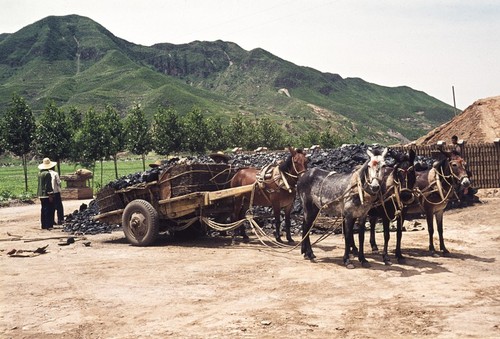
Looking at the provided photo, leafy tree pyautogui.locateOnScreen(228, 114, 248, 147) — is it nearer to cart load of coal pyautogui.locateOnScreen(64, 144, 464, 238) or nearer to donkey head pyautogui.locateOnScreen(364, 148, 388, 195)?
cart load of coal pyautogui.locateOnScreen(64, 144, 464, 238)

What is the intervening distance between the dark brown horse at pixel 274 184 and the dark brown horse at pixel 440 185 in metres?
2.71

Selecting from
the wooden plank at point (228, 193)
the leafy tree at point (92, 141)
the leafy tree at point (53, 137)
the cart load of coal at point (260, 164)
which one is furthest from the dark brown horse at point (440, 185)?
the leafy tree at point (92, 141)

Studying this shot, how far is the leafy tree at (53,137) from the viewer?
32.4m

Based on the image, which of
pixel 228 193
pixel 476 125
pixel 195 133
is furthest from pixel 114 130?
pixel 228 193

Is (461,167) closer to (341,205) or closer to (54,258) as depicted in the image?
(341,205)

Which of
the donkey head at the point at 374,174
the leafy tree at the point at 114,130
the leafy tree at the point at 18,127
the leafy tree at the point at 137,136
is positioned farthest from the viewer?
the leafy tree at the point at 137,136

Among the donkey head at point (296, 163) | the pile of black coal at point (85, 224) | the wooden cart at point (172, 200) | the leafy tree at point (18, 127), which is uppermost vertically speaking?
the leafy tree at point (18, 127)

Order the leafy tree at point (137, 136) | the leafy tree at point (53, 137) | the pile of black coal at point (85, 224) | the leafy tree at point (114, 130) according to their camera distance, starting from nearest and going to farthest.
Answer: the pile of black coal at point (85, 224)
the leafy tree at point (53, 137)
the leafy tree at point (114, 130)
the leafy tree at point (137, 136)

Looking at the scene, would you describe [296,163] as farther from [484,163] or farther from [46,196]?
[484,163]

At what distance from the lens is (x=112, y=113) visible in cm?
4362

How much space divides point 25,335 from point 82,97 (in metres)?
134

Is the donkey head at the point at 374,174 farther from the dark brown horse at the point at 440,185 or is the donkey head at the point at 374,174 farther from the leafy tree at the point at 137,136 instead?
the leafy tree at the point at 137,136

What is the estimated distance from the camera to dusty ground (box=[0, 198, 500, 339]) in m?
5.79

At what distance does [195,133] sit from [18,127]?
71.8ft
